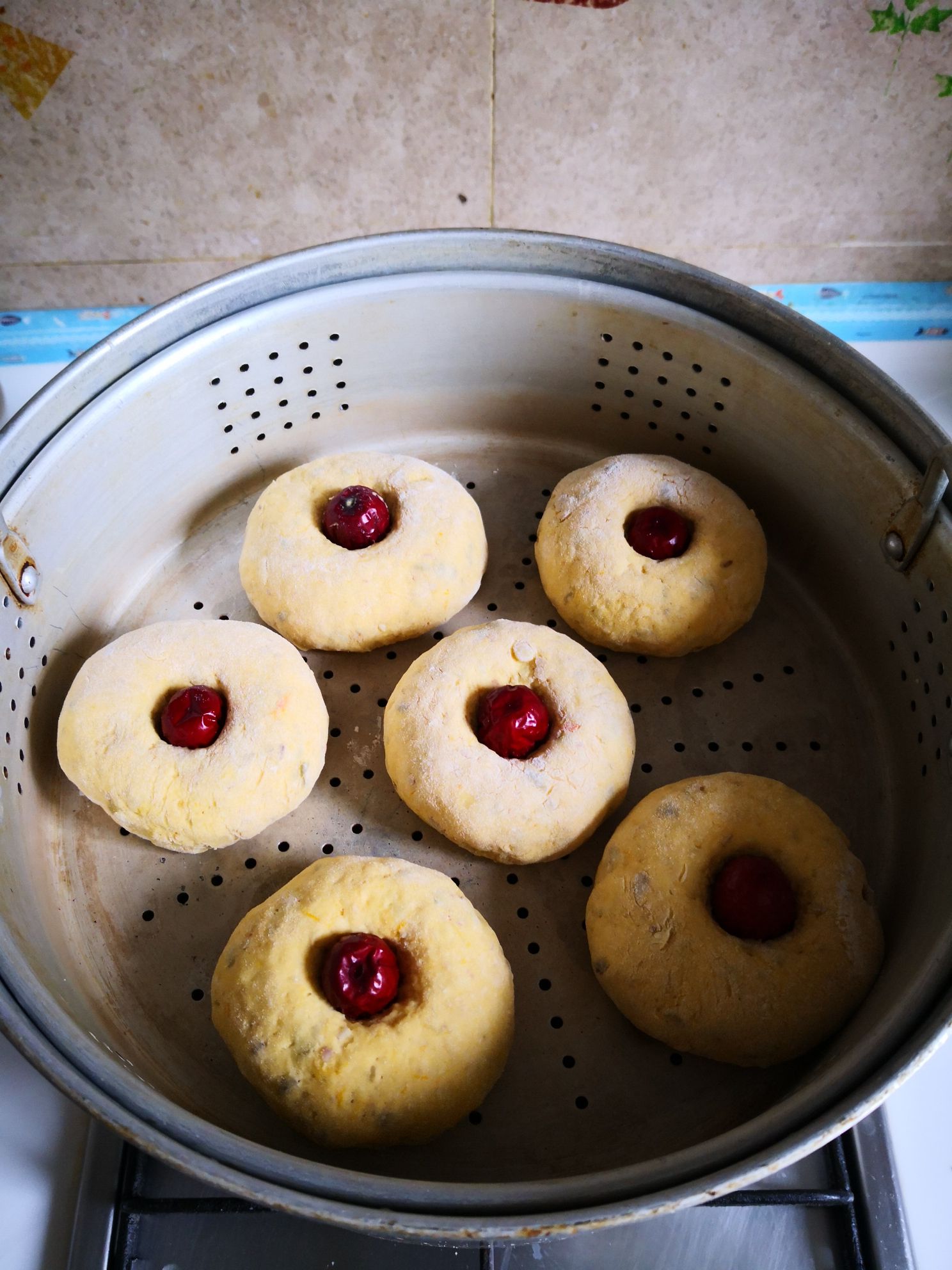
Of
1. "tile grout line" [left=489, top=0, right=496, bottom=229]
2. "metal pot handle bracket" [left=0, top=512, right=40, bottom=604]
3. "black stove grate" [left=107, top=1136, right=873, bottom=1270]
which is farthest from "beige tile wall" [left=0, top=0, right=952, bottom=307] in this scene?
"black stove grate" [left=107, top=1136, right=873, bottom=1270]

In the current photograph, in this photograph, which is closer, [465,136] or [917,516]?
[917,516]

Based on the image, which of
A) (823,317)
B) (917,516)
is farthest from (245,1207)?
(823,317)

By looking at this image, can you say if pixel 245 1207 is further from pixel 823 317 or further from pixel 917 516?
pixel 823 317

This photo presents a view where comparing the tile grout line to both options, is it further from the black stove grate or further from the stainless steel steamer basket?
the black stove grate

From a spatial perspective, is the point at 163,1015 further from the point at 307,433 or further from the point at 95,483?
the point at 307,433

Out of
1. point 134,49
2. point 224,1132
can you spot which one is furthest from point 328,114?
point 224,1132

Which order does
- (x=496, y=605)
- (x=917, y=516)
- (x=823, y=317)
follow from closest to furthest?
(x=917, y=516) → (x=496, y=605) → (x=823, y=317)

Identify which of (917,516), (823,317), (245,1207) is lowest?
(245,1207)
